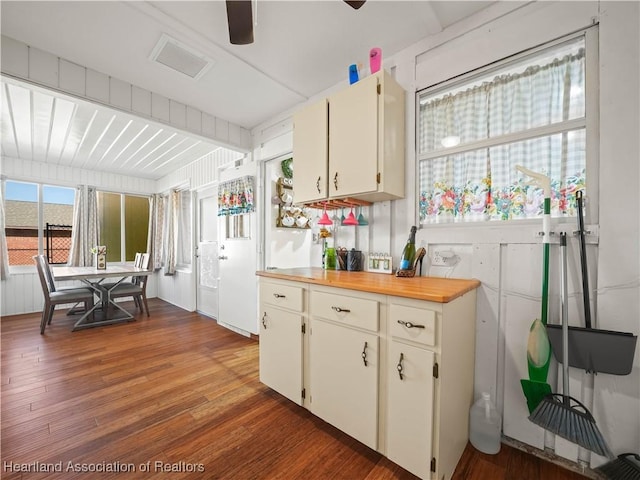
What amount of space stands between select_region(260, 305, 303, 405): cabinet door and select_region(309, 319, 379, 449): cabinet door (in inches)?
4.9

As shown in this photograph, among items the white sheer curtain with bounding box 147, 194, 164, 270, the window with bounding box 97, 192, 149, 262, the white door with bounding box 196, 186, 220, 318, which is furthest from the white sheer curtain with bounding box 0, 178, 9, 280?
the white door with bounding box 196, 186, 220, 318

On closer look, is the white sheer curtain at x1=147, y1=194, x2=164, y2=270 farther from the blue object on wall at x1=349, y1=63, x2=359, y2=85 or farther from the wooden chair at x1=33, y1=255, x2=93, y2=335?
the blue object on wall at x1=349, y1=63, x2=359, y2=85

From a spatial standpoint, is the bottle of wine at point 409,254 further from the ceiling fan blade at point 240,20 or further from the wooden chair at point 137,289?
the wooden chair at point 137,289

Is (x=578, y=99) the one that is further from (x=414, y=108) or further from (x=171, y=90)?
(x=171, y=90)

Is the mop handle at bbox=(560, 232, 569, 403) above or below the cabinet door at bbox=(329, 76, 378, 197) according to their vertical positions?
below

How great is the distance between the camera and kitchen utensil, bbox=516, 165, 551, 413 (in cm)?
135

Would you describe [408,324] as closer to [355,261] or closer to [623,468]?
[355,261]

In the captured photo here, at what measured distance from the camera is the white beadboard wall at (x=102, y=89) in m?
1.89

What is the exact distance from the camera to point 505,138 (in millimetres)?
1596

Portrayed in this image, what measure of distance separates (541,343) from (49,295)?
17.6 feet

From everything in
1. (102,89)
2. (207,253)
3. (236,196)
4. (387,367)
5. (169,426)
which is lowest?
(169,426)

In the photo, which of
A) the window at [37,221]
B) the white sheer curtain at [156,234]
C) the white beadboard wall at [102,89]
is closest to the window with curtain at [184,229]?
the white sheer curtain at [156,234]

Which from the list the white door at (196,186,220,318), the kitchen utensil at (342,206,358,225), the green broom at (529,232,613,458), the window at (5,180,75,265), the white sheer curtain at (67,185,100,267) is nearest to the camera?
the green broom at (529,232,613,458)

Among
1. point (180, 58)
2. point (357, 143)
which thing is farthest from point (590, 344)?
point (180, 58)
